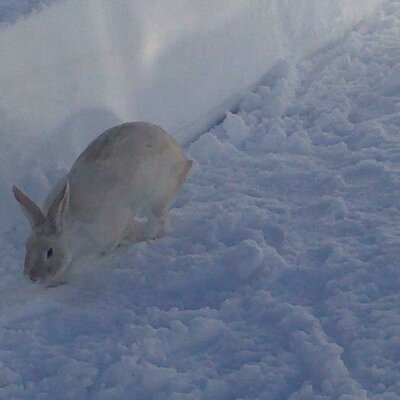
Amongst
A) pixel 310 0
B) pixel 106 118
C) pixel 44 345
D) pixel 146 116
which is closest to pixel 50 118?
pixel 106 118

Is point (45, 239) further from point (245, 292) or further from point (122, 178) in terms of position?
point (245, 292)

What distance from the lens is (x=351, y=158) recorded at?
4.27m

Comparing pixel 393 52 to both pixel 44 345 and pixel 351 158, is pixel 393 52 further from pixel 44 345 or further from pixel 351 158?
pixel 44 345

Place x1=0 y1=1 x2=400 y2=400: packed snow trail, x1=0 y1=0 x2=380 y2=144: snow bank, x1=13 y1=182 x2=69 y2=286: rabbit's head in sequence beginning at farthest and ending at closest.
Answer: x1=0 y1=0 x2=380 y2=144: snow bank, x1=13 y1=182 x2=69 y2=286: rabbit's head, x1=0 y1=1 x2=400 y2=400: packed snow trail

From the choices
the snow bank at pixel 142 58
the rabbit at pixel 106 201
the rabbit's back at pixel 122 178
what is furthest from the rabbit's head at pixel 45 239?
the snow bank at pixel 142 58

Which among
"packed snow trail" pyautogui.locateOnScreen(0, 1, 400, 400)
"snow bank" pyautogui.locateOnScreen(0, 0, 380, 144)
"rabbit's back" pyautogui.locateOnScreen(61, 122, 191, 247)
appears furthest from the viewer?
"snow bank" pyautogui.locateOnScreen(0, 0, 380, 144)

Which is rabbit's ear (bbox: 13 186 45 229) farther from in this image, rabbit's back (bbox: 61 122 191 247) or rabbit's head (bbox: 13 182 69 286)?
rabbit's back (bbox: 61 122 191 247)

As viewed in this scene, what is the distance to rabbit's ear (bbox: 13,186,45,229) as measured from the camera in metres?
3.21

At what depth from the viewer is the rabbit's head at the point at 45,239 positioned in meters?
3.20

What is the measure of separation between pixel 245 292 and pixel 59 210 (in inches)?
28.3

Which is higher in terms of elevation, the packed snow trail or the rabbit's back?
the rabbit's back

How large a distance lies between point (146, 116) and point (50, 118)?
0.65 m

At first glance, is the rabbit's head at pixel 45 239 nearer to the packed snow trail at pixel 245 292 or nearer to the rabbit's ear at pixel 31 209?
the rabbit's ear at pixel 31 209

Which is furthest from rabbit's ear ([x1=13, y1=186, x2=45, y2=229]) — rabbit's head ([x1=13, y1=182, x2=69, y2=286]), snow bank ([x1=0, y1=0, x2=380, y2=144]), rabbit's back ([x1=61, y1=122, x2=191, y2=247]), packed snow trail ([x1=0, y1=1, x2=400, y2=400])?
snow bank ([x1=0, y1=0, x2=380, y2=144])
